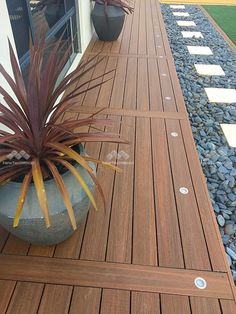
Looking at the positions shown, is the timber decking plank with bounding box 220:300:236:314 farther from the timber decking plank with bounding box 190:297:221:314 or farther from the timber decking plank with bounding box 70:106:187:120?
the timber decking plank with bounding box 70:106:187:120

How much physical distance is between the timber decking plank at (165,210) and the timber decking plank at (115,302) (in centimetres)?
26

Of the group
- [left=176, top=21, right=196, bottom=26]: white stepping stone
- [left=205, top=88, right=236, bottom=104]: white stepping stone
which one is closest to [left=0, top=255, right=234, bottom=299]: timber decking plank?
[left=205, top=88, right=236, bottom=104]: white stepping stone

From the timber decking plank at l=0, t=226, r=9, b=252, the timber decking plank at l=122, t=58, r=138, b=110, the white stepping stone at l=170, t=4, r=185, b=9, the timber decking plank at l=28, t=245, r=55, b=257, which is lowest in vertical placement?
the timber decking plank at l=0, t=226, r=9, b=252

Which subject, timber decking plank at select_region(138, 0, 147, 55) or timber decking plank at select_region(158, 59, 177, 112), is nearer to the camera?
timber decking plank at select_region(158, 59, 177, 112)

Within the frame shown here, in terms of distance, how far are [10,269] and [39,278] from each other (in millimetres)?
163

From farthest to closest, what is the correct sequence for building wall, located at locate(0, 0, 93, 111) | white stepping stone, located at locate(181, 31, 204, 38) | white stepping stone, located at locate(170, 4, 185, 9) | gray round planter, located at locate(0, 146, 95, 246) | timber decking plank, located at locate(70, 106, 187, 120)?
white stepping stone, located at locate(170, 4, 185, 9)
white stepping stone, located at locate(181, 31, 204, 38)
timber decking plank, located at locate(70, 106, 187, 120)
building wall, located at locate(0, 0, 93, 111)
gray round planter, located at locate(0, 146, 95, 246)

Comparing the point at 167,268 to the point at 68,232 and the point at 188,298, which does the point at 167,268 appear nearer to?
the point at 188,298

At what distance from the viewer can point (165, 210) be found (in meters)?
1.71

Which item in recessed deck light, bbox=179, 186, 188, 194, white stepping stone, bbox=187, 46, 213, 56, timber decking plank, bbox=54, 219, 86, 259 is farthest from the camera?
white stepping stone, bbox=187, 46, 213, 56

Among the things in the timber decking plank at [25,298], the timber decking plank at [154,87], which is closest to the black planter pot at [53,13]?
the timber decking plank at [154,87]

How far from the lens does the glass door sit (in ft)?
6.46

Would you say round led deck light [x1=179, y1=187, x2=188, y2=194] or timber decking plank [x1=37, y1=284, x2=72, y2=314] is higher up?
round led deck light [x1=179, y1=187, x2=188, y2=194]

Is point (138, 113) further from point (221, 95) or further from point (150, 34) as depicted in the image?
point (150, 34)

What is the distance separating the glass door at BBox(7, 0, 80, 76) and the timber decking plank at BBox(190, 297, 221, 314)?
4.56 feet
